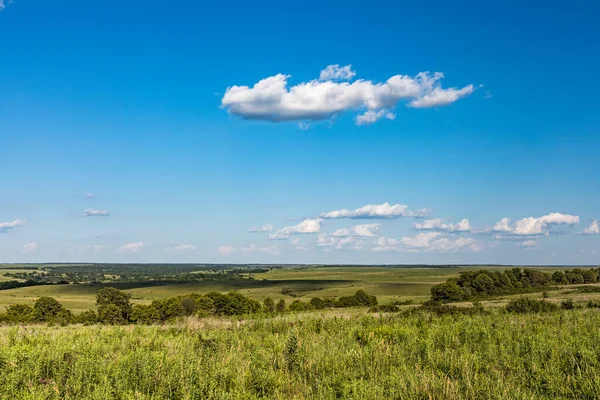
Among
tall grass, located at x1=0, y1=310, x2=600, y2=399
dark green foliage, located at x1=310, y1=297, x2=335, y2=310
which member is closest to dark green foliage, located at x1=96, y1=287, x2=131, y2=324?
dark green foliage, located at x1=310, y1=297, x2=335, y2=310

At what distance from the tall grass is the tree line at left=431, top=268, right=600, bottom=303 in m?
60.3

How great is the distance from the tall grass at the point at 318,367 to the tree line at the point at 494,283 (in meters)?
60.3

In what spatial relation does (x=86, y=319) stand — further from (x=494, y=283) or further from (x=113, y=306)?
(x=494, y=283)

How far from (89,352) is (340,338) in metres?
7.61

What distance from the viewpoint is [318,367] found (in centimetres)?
1120

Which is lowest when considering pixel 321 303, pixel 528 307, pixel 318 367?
pixel 321 303

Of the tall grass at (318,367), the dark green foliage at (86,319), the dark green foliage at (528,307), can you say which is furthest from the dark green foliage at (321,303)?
the tall grass at (318,367)

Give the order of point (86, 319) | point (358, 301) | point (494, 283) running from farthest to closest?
1. point (358, 301)
2. point (494, 283)
3. point (86, 319)

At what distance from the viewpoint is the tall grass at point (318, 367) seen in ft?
29.8

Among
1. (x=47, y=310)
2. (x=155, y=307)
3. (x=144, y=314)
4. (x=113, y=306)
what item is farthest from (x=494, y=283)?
(x=47, y=310)

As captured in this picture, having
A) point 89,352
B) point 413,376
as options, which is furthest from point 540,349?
point 89,352

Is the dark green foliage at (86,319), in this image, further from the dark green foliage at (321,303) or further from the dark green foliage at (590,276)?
the dark green foliage at (590,276)

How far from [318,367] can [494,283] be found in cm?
7905

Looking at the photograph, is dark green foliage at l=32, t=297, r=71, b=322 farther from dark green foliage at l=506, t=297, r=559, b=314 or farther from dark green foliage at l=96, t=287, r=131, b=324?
dark green foliage at l=506, t=297, r=559, b=314
